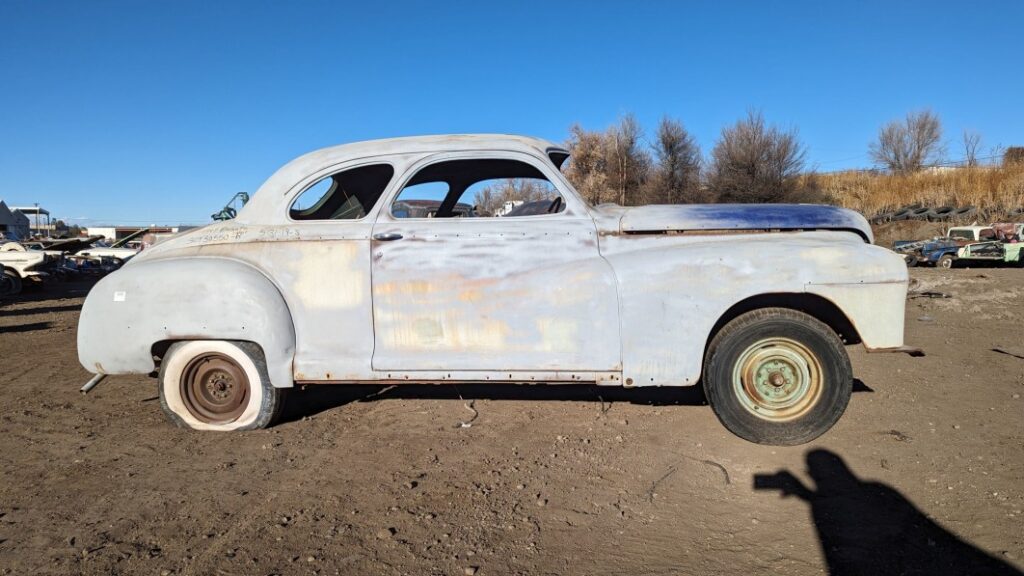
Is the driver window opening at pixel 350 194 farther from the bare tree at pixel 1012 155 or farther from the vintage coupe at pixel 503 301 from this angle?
the bare tree at pixel 1012 155

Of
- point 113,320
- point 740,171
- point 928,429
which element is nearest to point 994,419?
point 928,429

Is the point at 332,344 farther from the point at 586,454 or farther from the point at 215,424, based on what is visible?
the point at 586,454

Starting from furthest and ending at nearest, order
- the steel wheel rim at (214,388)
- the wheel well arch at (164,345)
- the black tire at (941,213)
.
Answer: the black tire at (941,213) < the steel wheel rim at (214,388) < the wheel well arch at (164,345)

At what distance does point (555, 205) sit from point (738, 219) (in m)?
1.20

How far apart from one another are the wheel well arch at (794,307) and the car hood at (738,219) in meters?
0.45

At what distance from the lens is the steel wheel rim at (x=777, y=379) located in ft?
12.0

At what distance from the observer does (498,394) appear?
4953 millimetres

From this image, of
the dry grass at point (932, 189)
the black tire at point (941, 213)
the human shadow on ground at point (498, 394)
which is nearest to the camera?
the human shadow on ground at point (498, 394)

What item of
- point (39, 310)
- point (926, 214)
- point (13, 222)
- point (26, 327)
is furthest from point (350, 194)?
point (13, 222)

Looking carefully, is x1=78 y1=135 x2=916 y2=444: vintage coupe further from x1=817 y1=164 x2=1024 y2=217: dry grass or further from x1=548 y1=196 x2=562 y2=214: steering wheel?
x1=817 y1=164 x2=1024 y2=217: dry grass

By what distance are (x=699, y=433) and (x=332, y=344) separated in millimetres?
2469

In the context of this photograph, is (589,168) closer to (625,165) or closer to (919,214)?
(625,165)

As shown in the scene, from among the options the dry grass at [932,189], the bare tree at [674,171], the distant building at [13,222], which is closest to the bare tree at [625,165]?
the bare tree at [674,171]

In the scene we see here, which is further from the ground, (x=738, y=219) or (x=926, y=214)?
(x=926, y=214)
